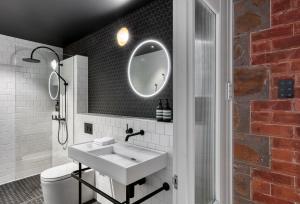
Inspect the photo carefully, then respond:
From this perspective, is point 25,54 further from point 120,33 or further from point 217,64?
point 217,64

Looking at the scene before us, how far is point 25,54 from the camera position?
114 inches

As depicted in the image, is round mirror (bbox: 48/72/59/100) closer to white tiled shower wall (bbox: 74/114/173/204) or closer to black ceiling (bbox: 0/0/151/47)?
black ceiling (bbox: 0/0/151/47)

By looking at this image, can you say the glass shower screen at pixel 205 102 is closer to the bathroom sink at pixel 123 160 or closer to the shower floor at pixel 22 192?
the bathroom sink at pixel 123 160

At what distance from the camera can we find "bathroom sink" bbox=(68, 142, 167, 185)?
1366mm

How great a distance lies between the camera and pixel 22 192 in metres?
2.62

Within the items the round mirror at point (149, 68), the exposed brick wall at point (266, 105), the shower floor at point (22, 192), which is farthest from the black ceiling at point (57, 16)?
the shower floor at point (22, 192)

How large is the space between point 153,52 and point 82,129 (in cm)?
163

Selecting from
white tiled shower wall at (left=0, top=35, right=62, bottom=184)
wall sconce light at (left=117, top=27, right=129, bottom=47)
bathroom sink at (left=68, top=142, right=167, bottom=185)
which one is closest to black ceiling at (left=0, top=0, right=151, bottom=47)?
wall sconce light at (left=117, top=27, right=129, bottom=47)

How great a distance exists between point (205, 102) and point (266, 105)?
537 mm

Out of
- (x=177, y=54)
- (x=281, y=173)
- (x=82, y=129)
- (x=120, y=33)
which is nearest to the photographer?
(x=177, y=54)

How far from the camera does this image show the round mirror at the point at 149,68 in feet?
6.12

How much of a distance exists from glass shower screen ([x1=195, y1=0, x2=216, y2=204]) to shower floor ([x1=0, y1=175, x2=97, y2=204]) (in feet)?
8.28

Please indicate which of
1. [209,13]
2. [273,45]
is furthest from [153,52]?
[273,45]

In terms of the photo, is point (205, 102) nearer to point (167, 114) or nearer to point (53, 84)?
point (167, 114)
